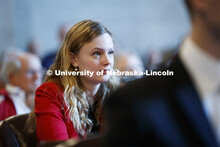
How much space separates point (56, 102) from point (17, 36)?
6.30 metres

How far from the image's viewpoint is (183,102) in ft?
2.95

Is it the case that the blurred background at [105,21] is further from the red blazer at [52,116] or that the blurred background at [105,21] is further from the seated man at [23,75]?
the red blazer at [52,116]

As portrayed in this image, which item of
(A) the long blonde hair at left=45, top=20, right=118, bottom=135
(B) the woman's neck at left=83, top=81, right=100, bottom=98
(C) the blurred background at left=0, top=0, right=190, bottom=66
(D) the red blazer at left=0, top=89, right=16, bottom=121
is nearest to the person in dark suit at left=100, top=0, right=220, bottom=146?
(A) the long blonde hair at left=45, top=20, right=118, bottom=135

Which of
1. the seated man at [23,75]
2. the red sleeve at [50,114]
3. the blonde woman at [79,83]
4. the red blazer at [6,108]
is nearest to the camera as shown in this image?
the red sleeve at [50,114]

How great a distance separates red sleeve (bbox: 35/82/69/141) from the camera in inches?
70.8

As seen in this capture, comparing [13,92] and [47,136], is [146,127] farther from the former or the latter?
[13,92]

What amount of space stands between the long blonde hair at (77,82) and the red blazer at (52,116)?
34mm

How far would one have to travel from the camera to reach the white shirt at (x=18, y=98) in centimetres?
285

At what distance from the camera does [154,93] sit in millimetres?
924

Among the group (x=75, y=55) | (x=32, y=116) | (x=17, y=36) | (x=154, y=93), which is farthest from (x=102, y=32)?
(x=17, y=36)

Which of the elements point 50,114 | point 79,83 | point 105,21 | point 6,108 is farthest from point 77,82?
point 105,21

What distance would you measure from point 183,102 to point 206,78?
93 millimetres

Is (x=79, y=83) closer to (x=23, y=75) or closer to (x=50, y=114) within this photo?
(x=50, y=114)

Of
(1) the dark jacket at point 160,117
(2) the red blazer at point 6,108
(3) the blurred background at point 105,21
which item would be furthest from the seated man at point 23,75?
(3) the blurred background at point 105,21
